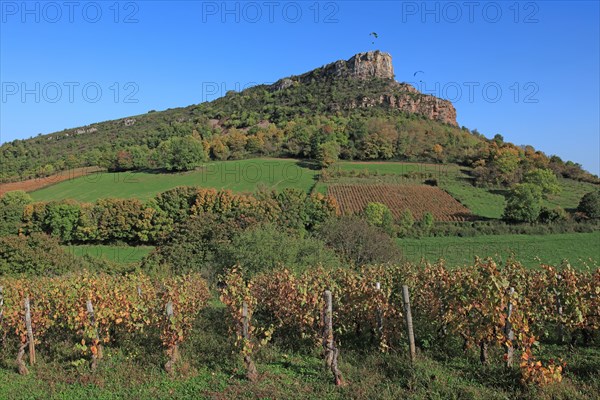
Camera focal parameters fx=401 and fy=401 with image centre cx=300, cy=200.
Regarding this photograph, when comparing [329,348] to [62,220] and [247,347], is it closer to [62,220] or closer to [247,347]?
[247,347]

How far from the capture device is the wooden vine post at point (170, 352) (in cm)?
886

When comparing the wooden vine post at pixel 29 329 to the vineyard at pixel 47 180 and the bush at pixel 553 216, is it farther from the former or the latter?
the vineyard at pixel 47 180

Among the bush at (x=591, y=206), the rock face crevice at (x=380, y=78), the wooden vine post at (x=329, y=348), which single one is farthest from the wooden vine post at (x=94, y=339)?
the rock face crevice at (x=380, y=78)

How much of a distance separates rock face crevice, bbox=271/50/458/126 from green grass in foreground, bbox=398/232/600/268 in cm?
10232

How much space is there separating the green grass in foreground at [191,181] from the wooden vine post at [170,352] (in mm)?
58022

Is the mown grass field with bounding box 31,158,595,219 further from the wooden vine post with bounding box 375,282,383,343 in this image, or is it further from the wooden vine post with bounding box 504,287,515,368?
the wooden vine post with bounding box 504,287,515,368

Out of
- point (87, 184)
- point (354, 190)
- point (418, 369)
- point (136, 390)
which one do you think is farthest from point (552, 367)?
point (87, 184)

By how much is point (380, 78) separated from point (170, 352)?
6808 inches

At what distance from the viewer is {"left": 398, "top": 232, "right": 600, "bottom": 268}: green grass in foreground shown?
39.9 meters

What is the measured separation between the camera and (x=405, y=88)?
516ft

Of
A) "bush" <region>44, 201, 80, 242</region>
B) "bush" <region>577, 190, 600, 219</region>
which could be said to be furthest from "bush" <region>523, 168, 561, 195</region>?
"bush" <region>44, 201, 80, 242</region>

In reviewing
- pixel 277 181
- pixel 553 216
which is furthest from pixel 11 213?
pixel 553 216

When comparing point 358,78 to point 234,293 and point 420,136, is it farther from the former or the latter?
point 234,293

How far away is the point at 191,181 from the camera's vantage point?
73625 mm
